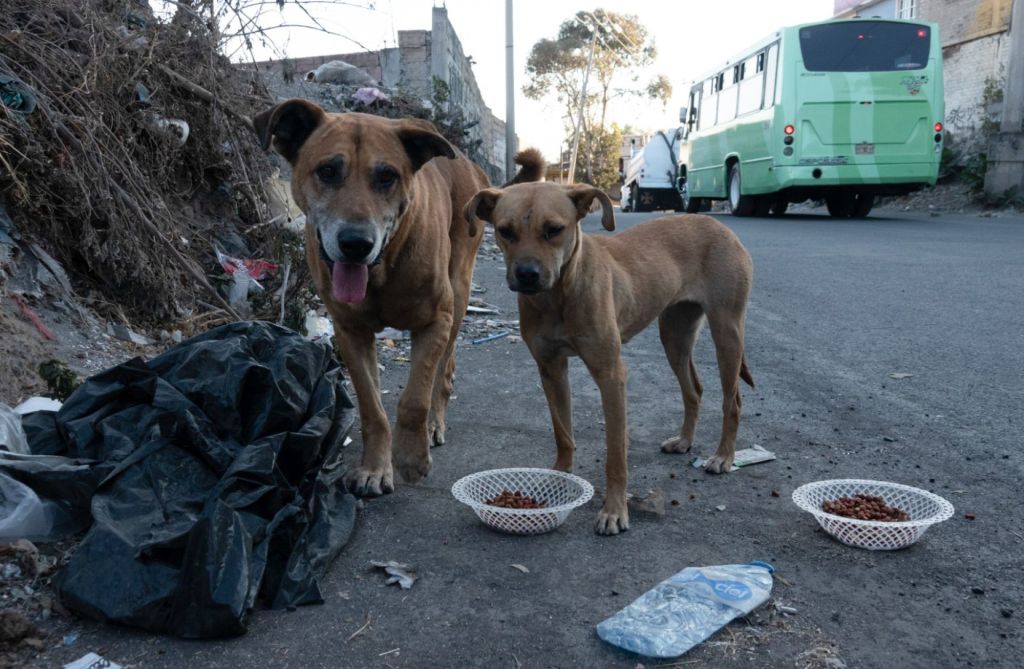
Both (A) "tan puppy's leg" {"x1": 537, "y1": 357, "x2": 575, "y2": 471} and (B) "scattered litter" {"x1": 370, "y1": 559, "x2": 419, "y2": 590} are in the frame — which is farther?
(A) "tan puppy's leg" {"x1": 537, "y1": 357, "x2": 575, "y2": 471}

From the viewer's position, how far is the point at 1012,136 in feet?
67.8

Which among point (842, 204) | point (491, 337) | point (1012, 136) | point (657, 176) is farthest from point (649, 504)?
point (657, 176)

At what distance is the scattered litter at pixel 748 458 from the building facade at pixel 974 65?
937 inches

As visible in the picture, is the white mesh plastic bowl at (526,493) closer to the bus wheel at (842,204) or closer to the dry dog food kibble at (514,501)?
the dry dog food kibble at (514,501)

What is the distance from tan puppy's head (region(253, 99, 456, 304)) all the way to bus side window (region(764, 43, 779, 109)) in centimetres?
1482

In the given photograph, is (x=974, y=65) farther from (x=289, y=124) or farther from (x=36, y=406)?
(x=36, y=406)

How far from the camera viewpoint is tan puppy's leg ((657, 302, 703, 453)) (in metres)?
4.27

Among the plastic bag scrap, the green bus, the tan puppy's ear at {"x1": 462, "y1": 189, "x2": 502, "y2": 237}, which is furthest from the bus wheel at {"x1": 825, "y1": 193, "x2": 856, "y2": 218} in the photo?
the plastic bag scrap

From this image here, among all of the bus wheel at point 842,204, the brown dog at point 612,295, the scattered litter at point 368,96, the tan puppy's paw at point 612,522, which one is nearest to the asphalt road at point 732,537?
the tan puppy's paw at point 612,522

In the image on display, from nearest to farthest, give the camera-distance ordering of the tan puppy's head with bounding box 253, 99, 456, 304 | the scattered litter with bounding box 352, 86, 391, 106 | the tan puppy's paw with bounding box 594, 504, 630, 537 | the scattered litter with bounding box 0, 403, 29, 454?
the scattered litter with bounding box 0, 403, 29, 454 → the tan puppy's paw with bounding box 594, 504, 630, 537 → the tan puppy's head with bounding box 253, 99, 456, 304 → the scattered litter with bounding box 352, 86, 391, 106

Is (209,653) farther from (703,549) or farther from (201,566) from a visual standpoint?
(703,549)

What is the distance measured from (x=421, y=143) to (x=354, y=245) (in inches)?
27.1

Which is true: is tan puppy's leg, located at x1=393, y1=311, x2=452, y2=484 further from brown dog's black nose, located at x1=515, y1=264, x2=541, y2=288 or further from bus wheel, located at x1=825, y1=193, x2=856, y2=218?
bus wheel, located at x1=825, y1=193, x2=856, y2=218

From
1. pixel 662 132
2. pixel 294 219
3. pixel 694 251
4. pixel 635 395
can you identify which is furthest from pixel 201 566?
pixel 662 132
